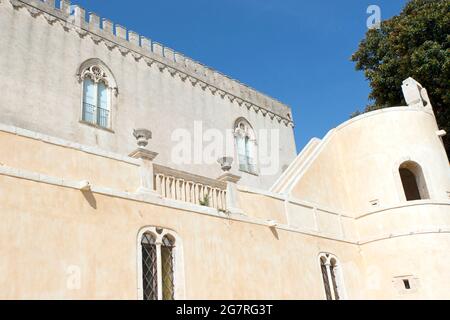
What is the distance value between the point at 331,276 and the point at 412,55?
9858 mm

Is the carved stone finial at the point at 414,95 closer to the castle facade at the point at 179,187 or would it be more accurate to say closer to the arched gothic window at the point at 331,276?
the castle facade at the point at 179,187

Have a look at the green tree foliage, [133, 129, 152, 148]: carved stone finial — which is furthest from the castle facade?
the green tree foliage

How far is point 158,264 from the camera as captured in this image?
8.97 metres

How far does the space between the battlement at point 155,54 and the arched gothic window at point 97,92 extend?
1149 mm

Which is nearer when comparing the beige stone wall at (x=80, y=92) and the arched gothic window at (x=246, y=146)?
the beige stone wall at (x=80, y=92)

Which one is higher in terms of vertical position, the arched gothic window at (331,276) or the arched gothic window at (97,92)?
the arched gothic window at (97,92)

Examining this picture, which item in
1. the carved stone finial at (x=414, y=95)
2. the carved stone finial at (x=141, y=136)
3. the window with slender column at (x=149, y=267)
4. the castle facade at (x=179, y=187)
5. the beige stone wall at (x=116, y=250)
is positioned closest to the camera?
the beige stone wall at (x=116, y=250)

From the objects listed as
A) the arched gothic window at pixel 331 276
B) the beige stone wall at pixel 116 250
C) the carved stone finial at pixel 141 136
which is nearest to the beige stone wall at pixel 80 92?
the carved stone finial at pixel 141 136

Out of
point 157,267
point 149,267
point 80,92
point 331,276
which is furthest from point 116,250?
point 80,92

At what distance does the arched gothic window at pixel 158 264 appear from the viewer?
8.78 meters

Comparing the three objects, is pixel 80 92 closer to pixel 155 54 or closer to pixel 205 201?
pixel 155 54

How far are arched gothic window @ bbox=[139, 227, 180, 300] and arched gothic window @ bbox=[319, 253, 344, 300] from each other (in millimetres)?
4827

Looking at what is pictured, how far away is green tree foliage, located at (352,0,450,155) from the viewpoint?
17719 millimetres
